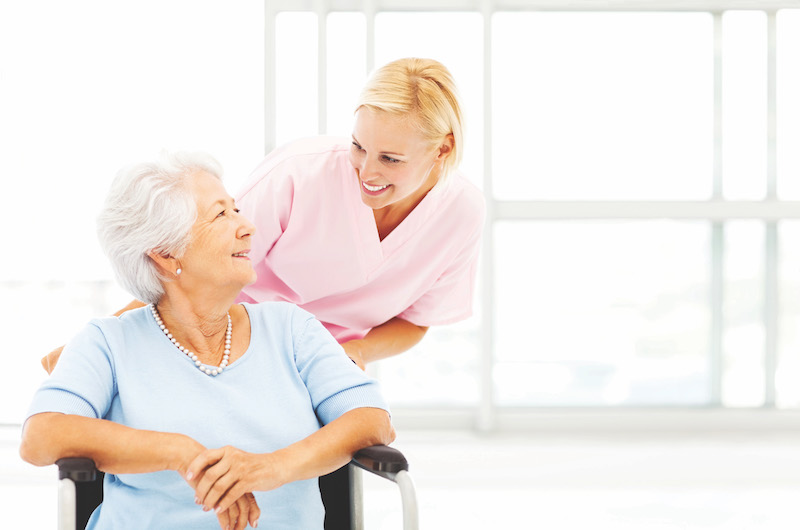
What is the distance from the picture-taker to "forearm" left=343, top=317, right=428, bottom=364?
1.88m

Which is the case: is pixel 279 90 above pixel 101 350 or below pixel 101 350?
above

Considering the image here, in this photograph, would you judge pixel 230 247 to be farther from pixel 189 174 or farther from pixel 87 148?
pixel 87 148

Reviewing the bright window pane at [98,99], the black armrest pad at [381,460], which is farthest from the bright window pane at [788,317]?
the black armrest pad at [381,460]

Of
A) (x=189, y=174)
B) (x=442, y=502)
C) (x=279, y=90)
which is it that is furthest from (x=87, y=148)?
(x=189, y=174)

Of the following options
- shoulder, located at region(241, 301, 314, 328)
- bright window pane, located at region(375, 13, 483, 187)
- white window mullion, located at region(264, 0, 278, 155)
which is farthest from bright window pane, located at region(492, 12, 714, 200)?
shoulder, located at region(241, 301, 314, 328)

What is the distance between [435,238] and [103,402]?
894mm

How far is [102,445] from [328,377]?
42cm

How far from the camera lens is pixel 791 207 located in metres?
3.81

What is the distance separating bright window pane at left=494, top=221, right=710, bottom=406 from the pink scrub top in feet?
6.64

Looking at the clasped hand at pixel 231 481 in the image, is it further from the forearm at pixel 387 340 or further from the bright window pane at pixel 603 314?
the bright window pane at pixel 603 314

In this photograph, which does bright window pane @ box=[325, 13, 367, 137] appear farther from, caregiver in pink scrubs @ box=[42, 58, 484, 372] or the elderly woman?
the elderly woman

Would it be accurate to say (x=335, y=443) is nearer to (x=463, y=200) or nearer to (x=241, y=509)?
(x=241, y=509)

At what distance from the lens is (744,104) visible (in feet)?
12.8

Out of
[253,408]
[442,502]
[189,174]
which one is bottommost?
[442,502]
